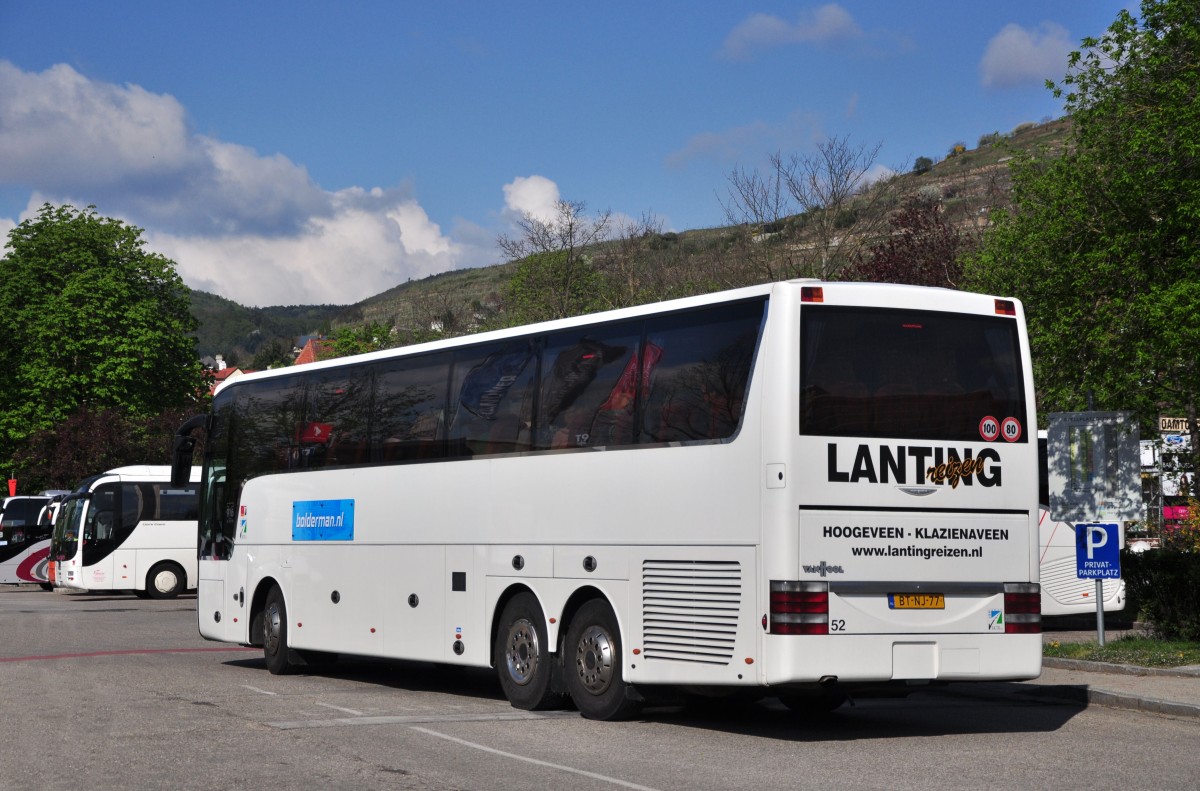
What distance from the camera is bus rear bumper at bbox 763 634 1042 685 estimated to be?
11859 millimetres

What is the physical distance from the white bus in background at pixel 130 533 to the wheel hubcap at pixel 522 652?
91.4 ft

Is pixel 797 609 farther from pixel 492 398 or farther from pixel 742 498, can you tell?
pixel 492 398

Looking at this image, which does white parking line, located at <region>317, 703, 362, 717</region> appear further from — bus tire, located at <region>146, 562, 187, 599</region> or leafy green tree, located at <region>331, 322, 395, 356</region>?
leafy green tree, located at <region>331, 322, 395, 356</region>

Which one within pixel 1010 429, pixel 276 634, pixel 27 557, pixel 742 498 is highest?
pixel 1010 429

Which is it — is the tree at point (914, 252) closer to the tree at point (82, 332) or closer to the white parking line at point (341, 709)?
the tree at point (82, 332)

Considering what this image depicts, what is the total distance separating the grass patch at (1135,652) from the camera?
17172 millimetres

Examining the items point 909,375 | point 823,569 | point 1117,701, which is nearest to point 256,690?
point 823,569

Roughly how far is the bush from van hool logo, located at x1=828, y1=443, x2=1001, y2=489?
710 cm

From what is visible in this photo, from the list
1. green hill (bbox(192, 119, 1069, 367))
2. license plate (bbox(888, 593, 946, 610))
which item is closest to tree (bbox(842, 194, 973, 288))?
green hill (bbox(192, 119, 1069, 367))

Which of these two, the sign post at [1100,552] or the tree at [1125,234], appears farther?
the tree at [1125,234]

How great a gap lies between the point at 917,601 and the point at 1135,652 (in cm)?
652

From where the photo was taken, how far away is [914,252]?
53062 millimetres

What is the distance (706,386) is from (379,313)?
155m

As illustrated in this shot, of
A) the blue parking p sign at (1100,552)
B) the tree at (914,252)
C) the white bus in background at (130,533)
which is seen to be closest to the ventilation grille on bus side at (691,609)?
the blue parking p sign at (1100,552)
